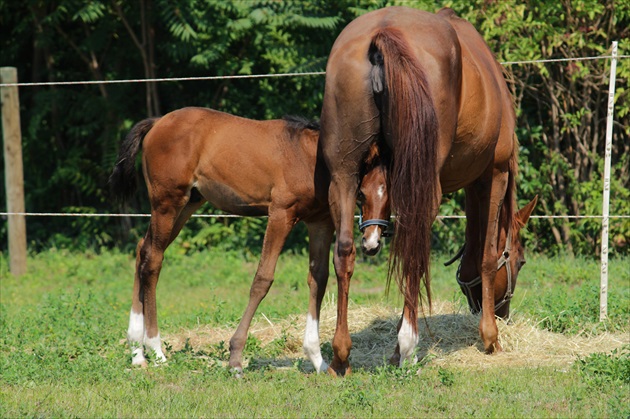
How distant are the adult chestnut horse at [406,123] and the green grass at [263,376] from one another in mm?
529

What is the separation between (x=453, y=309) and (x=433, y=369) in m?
1.72

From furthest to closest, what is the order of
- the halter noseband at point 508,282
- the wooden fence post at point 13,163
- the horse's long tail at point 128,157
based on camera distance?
the wooden fence post at point 13,163 → the halter noseband at point 508,282 → the horse's long tail at point 128,157

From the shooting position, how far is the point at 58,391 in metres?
5.16

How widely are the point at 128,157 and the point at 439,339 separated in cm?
274

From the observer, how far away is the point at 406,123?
5.06 meters

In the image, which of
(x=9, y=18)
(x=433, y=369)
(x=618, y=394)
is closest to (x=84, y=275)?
(x=9, y=18)

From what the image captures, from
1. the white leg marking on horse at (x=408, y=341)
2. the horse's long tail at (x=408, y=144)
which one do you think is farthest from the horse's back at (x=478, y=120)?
the white leg marking on horse at (x=408, y=341)

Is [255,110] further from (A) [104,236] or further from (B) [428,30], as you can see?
(B) [428,30]

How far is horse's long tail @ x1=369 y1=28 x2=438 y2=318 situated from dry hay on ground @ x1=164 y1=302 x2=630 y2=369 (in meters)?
1.03

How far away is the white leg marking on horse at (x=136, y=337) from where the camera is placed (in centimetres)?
611

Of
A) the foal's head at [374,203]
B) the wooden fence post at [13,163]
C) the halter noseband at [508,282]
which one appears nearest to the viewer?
the foal's head at [374,203]

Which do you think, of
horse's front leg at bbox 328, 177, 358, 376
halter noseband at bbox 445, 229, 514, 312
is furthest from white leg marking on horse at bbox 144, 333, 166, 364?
halter noseband at bbox 445, 229, 514, 312

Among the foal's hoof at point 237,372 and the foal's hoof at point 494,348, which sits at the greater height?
the foal's hoof at point 237,372

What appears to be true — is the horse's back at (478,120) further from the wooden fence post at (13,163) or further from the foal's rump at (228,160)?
the wooden fence post at (13,163)
